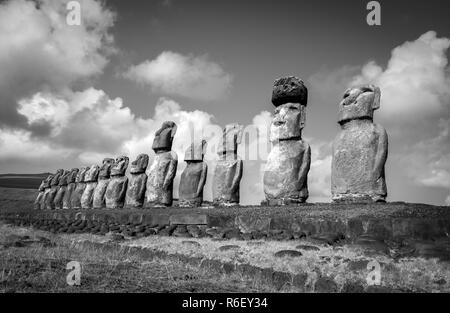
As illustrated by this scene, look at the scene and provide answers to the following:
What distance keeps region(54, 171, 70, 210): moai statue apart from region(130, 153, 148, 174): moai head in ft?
33.0

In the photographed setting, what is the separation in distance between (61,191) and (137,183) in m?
11.0

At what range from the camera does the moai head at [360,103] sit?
8.36 m

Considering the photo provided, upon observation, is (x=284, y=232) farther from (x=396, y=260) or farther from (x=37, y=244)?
(x=37, y=244)

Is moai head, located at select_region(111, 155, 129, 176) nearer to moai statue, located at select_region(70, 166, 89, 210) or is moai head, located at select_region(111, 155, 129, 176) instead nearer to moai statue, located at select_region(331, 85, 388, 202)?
moai statue, located at select_region(70, 166, 89, 210)

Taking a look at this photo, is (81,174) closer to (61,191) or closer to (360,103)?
(61,191)

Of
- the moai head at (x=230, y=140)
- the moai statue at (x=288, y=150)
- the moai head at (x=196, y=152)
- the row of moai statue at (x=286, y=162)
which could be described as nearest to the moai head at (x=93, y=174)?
the row of moai statue at (x=286, y=162)

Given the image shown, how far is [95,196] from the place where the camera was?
18.7 m

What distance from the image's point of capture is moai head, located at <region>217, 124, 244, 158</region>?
12148mm

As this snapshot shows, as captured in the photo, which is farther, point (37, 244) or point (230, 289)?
point (37, 244)

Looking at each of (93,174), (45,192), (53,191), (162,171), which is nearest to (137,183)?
(162,171)

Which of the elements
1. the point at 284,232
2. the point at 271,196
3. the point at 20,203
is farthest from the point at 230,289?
the point at 20,203

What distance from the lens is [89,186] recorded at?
2045cm

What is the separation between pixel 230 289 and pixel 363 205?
4.02 meters

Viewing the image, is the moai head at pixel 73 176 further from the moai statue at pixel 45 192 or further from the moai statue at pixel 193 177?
the moai statue at pixel 193 177
